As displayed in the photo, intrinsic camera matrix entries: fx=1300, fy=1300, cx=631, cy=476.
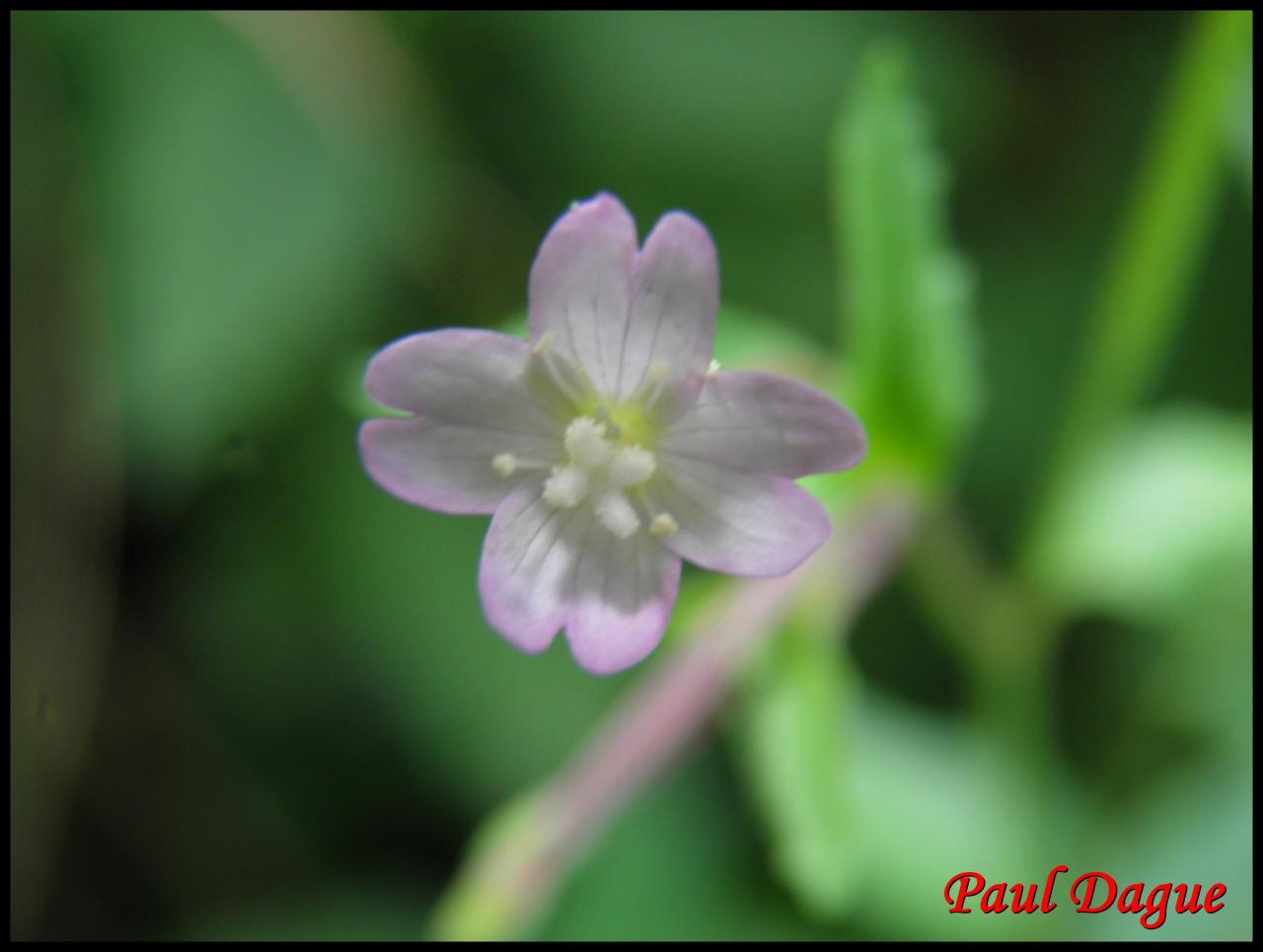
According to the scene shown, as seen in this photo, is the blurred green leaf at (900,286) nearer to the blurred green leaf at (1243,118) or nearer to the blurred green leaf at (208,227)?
the blurred green leaf at (1243,118)

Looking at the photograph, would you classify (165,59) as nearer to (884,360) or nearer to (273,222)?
(273,222)

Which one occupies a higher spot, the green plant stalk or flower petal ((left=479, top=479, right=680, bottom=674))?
the green plant stalk

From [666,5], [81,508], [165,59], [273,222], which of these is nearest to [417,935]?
[81,508]

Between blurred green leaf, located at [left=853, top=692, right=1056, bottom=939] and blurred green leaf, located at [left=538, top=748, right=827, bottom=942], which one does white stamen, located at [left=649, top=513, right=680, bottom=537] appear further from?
blurred green leaf, located at [left=538, top=748, right=827, bottom=942]
